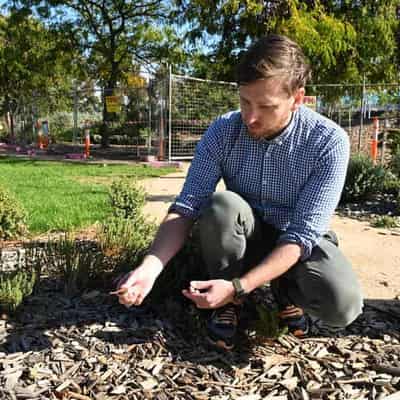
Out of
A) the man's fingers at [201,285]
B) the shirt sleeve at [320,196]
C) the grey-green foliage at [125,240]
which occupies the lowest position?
the grey-green foliage at [125,240]

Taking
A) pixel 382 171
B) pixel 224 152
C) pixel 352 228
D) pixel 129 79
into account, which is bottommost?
pixel 352 228

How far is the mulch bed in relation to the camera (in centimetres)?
174

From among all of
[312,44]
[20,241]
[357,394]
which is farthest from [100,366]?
[312,44]

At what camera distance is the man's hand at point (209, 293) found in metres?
1.60

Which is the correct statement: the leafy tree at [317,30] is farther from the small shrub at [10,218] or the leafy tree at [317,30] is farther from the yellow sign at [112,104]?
the small shrub at [10,218]

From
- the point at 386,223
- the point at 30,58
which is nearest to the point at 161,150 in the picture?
the point at 386,223

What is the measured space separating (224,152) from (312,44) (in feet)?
32.8

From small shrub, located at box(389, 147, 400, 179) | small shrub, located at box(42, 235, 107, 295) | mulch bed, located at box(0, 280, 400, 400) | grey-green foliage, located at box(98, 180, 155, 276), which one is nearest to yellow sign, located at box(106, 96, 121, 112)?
small shrub, located at box(389, 147, 400, 179)

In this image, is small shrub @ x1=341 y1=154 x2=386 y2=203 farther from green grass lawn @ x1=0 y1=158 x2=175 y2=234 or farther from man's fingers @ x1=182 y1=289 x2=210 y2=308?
man's fingers @ x1=182 y1=289 x2=210 y2=308

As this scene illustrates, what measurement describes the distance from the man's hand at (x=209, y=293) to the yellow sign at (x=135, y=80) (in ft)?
56.9

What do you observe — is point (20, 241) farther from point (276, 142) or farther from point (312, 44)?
point (312, 44)

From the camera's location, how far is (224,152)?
2.14 meters

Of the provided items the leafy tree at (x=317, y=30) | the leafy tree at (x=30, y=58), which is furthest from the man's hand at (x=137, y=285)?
the leafy tree at (x=30, y=58)

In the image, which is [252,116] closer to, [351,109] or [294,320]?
[294,320]
